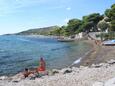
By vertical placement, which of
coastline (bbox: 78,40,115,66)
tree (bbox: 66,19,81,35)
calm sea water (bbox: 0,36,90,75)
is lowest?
calm sea water (bbox: 0,36,90,75)

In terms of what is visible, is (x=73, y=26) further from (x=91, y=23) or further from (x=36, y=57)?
(x=36, y=57)

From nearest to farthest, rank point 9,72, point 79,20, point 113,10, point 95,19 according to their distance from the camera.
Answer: point 9,72
point 113,10
point 95,19
point 79,20

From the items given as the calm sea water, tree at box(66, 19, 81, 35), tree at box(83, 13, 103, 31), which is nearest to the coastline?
the calm sea water

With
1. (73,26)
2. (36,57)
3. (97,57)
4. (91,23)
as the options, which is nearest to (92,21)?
(91,23)

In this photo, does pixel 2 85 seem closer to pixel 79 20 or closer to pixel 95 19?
pixel 95 19

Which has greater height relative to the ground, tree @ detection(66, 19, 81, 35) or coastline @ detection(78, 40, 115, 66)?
tree @ detection(66, 19, 81, 35)

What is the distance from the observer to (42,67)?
1129 inches

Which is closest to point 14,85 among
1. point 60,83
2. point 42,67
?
point 60,83

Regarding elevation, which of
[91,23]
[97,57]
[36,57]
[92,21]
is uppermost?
[92,21]

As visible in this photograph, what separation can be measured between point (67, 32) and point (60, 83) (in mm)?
145116

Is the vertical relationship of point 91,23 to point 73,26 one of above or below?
above

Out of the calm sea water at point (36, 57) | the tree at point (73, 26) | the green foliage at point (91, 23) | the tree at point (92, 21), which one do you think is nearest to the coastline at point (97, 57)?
the calm sea water at point (36, 57)

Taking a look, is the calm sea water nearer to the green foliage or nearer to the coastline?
the coastline

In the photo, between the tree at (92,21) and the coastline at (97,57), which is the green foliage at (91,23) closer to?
the tree at (92,21)
